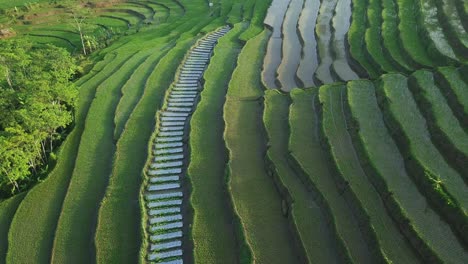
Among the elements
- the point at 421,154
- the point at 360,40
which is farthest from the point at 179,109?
the point at 360,40

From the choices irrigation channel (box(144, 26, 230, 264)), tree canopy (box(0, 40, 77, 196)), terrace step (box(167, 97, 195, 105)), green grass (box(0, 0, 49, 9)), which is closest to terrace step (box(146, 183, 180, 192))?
irrigation channel (box(144, 26, 230, 264))

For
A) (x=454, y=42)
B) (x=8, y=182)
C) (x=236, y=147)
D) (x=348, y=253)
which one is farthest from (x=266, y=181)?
(x=454, y=42)

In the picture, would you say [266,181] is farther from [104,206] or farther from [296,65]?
[296,65]

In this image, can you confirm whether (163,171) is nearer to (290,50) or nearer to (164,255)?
(164,255)

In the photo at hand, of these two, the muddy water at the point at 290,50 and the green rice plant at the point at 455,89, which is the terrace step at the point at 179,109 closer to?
the muddy water at the point at 290,50

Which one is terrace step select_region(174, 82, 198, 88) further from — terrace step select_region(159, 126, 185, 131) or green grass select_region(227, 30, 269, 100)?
terrace step select_region(159, 126, 185, 131)
